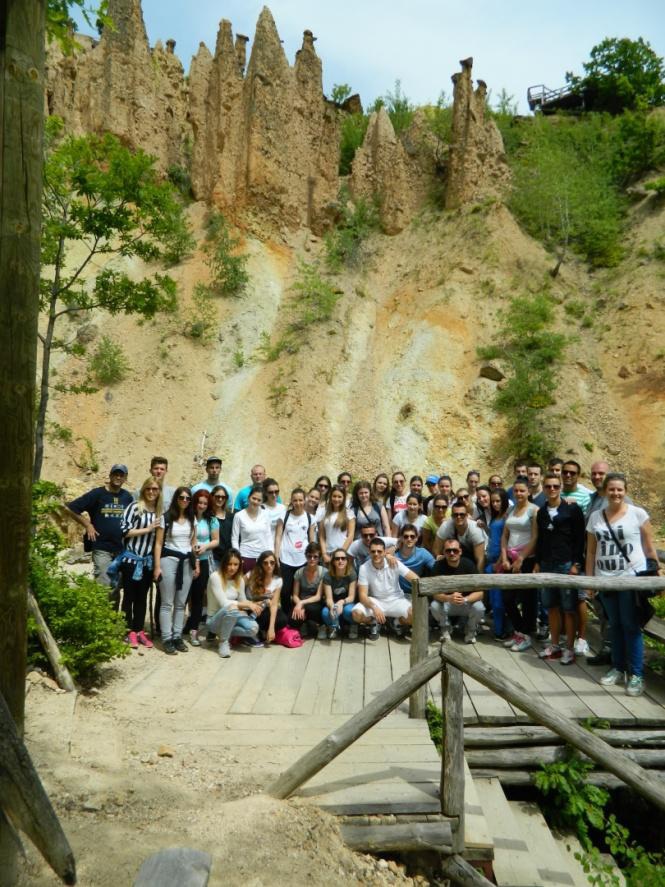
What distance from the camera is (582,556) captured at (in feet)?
21.9

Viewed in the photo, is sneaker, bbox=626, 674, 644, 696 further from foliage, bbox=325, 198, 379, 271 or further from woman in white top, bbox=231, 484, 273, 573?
foliage, bbox=325, 198, 379, 271

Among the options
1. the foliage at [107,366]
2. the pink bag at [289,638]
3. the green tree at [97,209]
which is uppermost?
the green tree at [97,209]

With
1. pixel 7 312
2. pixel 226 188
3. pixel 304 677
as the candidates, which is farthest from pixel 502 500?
pixel 226 188

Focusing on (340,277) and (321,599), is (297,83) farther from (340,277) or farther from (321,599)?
(321,599)

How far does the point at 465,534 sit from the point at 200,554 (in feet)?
10.3

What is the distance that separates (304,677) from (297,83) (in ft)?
87.5

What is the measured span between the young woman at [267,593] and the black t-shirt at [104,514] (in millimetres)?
1604

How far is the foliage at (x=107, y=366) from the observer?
20.7 m

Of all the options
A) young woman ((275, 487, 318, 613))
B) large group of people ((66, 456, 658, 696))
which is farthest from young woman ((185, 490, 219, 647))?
young woman ((275, 487, 318, 613))

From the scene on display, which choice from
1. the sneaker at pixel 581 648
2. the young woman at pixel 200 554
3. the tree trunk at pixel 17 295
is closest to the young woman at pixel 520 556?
the sneaker at pixel 581 648

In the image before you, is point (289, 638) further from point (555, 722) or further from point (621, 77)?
point (621, 77)

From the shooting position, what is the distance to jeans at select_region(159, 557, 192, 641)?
22.1ft

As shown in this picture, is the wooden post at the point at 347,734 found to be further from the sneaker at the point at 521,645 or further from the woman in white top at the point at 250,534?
the woman in white top at the point at 250,534

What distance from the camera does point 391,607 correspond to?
7.00 m
